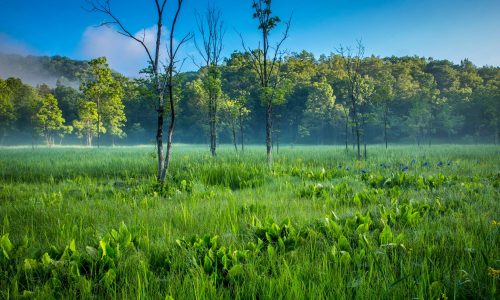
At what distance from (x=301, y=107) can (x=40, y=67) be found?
7654 inches

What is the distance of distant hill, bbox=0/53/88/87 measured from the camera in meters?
157

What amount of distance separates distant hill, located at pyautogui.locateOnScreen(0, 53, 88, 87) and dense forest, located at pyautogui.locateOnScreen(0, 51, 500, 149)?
296 ft

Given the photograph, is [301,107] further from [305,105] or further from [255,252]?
[255,252]

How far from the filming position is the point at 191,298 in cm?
188

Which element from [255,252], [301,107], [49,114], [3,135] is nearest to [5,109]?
[49,114]

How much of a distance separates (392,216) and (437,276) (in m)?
1.60

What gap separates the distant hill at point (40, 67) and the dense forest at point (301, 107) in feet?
296

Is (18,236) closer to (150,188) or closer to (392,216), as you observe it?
(150,188)

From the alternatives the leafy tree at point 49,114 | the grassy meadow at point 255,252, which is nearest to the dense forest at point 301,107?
the leafy tree at point 49,114

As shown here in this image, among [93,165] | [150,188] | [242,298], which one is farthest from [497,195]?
[93,165]

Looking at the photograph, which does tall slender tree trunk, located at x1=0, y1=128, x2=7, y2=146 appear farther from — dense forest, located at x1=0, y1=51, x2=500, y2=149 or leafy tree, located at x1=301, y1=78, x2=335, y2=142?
leafy tree, located at x1=301, y1=78, x2=335, y2=142

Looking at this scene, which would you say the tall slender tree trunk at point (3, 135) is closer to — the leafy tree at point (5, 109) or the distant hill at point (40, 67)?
the leafy tree at point (5, 109)

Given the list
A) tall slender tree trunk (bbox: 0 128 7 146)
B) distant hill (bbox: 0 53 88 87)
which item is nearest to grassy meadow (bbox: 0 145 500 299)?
tall slender tree trunk (bbox: 0 128 7 146)

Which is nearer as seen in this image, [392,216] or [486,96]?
[392,216]
